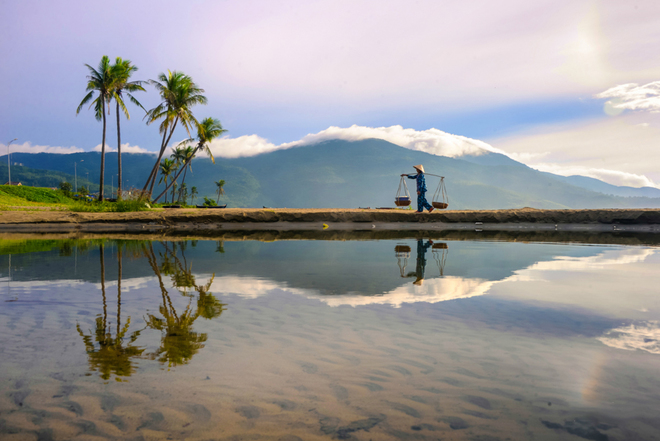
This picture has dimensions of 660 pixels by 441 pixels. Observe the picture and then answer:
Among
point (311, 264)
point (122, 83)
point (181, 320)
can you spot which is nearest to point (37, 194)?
point (122, 83)

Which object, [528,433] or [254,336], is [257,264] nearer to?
[254,336]

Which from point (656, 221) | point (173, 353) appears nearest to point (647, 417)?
point (173, 353)

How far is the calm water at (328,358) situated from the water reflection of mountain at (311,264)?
0.15 metres

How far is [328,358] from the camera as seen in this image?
3.13 m

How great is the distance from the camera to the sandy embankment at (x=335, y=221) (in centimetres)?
1984

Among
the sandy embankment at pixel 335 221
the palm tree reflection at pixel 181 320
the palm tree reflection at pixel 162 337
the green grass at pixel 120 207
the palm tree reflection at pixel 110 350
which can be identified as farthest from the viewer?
the green grass at pixel 120 207

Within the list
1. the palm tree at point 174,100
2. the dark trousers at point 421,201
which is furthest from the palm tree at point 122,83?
the dark trousers at point 421,201

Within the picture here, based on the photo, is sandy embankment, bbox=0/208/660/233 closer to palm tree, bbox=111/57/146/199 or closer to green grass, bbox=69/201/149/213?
green grass, bbox=69/201/149/213

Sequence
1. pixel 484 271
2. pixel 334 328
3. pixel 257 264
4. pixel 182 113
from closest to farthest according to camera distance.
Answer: pixel 334 328, pixel 484 271, pixel 257 264, pixel 182 113

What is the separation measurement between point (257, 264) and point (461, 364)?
586 centimetres

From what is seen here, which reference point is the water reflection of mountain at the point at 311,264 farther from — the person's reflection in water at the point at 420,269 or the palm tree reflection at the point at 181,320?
the palm tree reflection at the point at 181,320

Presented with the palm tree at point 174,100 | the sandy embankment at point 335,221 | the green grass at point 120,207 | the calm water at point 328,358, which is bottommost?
the calm water at point 328,358

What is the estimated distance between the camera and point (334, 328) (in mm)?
3912

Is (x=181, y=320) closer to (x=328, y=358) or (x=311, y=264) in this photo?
(x=328, y=358)
